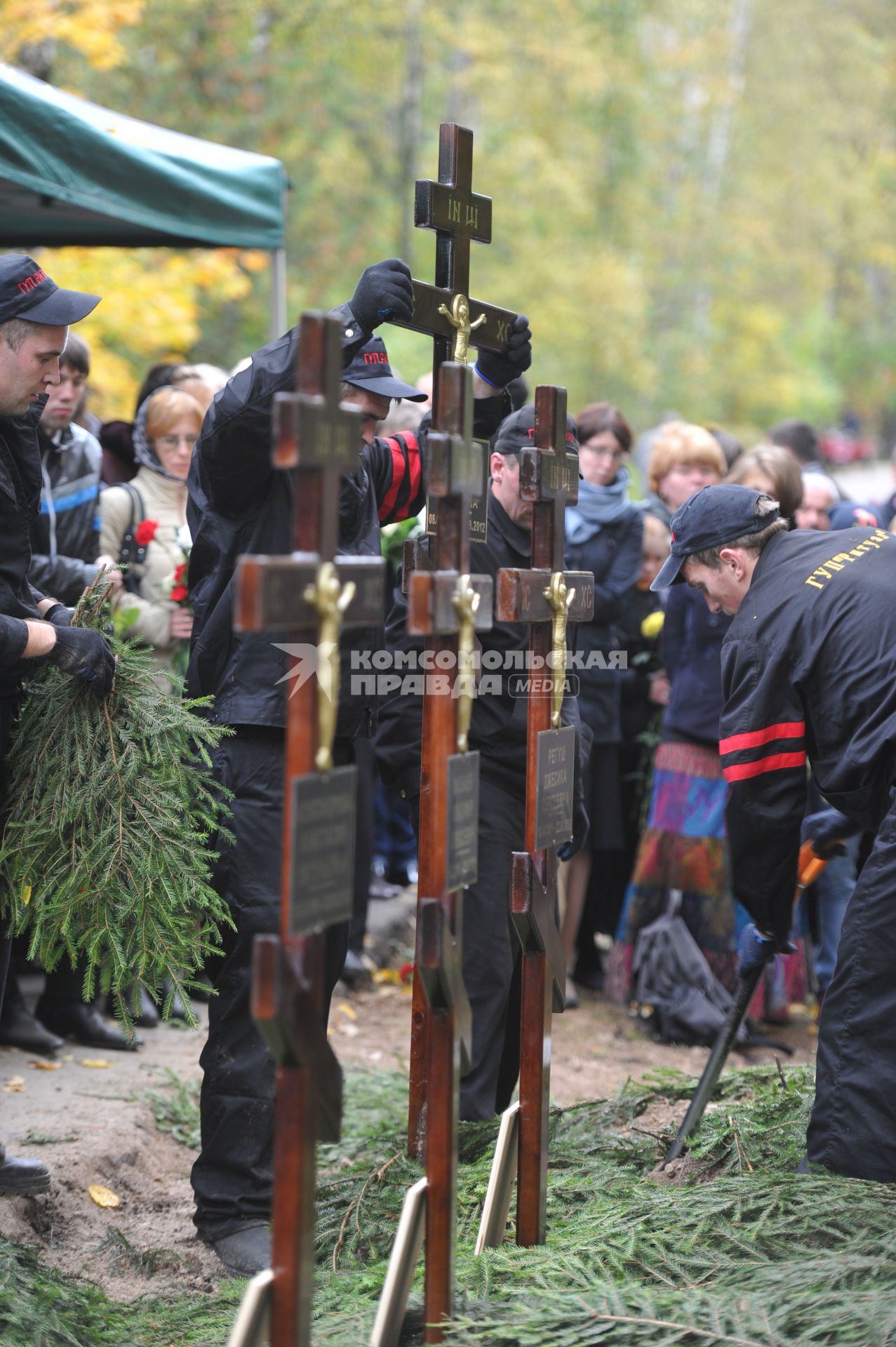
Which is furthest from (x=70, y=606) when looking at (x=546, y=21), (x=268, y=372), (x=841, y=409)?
(x=841, y=409)

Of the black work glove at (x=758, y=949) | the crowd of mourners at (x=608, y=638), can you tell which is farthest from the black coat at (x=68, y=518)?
the black work glove at (x=758, y=949)

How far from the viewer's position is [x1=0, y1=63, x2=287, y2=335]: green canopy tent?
4.63 metres

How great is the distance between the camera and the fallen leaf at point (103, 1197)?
12.4ft

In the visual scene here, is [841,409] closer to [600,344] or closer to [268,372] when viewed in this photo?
[600,344]

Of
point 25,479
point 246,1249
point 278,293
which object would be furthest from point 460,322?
point 278,293

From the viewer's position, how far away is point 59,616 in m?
3.47

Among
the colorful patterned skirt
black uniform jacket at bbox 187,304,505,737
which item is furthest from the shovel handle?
the colorful patterned skirt

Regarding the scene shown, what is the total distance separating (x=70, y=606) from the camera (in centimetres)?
470

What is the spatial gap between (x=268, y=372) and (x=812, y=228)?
2666 centimetres

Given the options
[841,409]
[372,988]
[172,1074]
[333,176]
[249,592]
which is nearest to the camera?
[249,592]

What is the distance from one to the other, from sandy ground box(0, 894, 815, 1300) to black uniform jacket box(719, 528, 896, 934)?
114cm

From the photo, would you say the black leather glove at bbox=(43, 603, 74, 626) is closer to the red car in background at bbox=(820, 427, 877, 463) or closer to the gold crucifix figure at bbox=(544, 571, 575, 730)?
the gold crucifix figure at bbox=(544, 571, 575, 730)

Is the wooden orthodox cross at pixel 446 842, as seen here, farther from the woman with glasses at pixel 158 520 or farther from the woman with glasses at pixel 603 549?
the woman with glasses at pixel 603 549

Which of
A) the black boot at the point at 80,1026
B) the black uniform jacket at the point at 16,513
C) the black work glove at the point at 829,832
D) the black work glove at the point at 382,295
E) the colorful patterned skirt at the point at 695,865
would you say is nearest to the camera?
the black work glove at the point at 382,295
